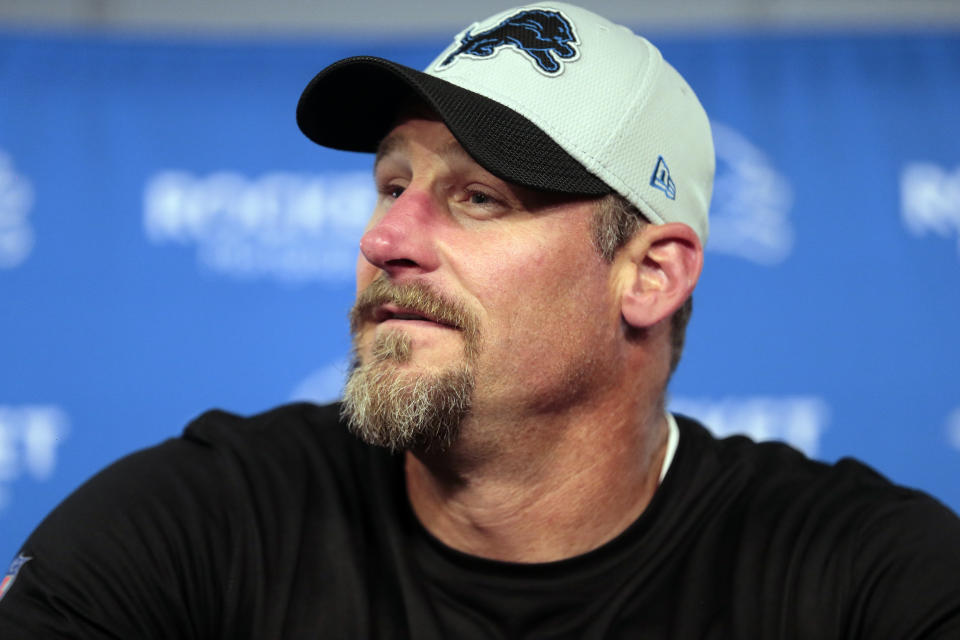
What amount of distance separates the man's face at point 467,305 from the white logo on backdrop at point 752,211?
1.12 meters

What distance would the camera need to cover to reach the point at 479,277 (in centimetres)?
93

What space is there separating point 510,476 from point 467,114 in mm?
409

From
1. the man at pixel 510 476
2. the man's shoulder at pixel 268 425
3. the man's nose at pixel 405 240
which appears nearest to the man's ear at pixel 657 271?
the man at pixel 510 476

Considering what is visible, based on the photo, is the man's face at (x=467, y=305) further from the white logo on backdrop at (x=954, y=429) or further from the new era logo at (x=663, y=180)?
the white logo on backdrop at (x=954, y=429)

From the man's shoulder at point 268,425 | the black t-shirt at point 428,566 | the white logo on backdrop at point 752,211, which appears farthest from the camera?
the white logo on backdrop at point 752,211

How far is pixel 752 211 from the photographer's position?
2.02 meters

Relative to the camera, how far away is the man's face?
92cm

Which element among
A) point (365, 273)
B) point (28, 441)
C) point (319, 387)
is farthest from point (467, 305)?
point (28, 441)

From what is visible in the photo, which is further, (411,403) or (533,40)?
(533,40)

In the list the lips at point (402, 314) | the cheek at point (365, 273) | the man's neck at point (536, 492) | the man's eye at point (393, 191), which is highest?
the man's eye at point (393, 191)

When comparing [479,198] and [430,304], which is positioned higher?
[479,198]

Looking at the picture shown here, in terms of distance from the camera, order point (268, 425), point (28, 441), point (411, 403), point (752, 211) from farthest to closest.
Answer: point (752, 211) → point (28, 441) → point (268, 425) → point (411, 403)

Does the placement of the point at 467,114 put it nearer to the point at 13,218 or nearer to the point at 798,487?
the point at 798,487

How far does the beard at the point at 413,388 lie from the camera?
35.9 inches
